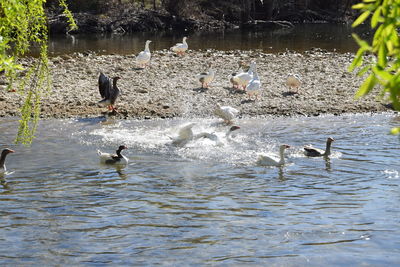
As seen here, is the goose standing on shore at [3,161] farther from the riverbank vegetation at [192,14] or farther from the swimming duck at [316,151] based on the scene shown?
the riverbank vegetation at [192,14]

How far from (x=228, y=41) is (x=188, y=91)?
18239 mm

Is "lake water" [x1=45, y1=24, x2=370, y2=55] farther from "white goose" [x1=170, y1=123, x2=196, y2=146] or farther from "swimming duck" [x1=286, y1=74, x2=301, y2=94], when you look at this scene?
"white goose" [x1=170, y1=123, x2=196, y2=146]

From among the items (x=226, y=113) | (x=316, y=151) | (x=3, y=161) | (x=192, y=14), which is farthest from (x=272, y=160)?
(x=192, y=14)

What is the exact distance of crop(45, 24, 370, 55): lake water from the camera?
33031mm

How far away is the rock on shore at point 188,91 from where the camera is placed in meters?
17.5

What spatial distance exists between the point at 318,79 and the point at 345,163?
29.0 feet

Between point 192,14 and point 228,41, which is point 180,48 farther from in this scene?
point 192,14

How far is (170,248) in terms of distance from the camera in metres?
8.62

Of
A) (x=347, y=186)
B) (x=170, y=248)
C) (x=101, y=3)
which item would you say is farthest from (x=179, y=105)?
(x=101, y=3)

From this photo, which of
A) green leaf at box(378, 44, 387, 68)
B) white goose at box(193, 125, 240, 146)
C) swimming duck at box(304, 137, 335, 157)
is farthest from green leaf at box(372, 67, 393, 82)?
white goose at box(193, 125, 240, 146)

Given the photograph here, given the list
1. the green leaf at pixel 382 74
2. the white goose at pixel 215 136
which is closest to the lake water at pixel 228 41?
the white goose at pixel 215 136

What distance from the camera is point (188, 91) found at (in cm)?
1959

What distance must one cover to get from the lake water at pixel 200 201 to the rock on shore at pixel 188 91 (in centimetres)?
188

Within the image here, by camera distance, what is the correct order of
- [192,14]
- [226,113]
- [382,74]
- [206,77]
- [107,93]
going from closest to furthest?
[382,74], [226,113], [107,93], [206,77], [192,14]
